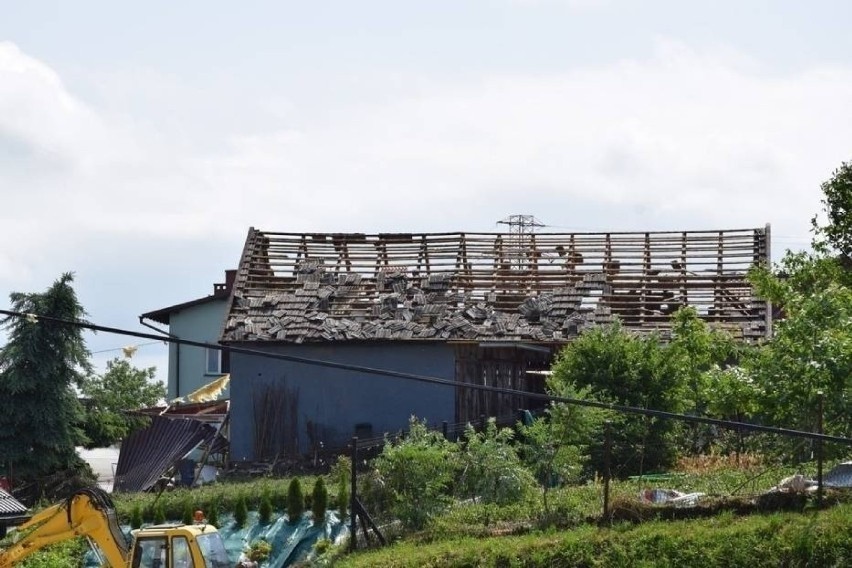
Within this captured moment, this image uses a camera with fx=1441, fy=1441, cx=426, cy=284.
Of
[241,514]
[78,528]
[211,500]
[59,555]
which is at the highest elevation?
[78,528]

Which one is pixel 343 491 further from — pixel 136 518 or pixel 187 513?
pixel 136 518

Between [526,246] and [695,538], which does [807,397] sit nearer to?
[695,538]

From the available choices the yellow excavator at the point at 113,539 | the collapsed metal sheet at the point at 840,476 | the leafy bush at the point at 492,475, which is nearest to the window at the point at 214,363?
the leafy bush at the point at 492,475

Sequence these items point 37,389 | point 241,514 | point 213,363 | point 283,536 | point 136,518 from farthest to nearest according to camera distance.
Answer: point 213,363 → point 37,389 → point 136,518 → point 241,514 → point 283,536

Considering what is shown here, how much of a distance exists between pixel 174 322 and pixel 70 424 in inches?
712

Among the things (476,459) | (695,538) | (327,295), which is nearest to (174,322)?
(327,295)

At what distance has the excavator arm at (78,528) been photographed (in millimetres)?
20312

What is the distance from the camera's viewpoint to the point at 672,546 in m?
19.8

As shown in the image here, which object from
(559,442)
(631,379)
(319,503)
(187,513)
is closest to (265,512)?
(319,503)

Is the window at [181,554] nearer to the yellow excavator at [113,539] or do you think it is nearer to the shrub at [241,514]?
the yellow excavator at [113,539]

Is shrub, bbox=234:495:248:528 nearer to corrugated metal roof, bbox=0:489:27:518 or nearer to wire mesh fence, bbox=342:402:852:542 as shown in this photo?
wire mesh fence, bbox=342:402:852:542

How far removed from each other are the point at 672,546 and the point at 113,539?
782 cm

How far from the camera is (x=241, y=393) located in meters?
35.6

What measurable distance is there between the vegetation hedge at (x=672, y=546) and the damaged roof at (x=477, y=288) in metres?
14.0
